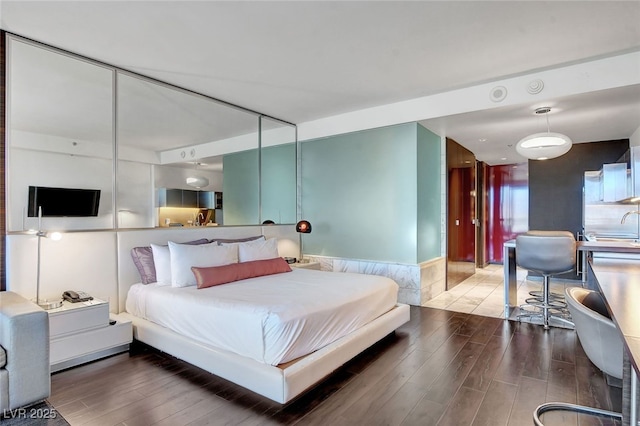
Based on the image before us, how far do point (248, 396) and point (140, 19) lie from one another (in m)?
2.97

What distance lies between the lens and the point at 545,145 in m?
3.80

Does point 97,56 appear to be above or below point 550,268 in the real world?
above

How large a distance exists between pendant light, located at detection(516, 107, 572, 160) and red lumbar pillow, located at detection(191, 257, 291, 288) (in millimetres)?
3156

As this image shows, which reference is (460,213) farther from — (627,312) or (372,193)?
(627,312)

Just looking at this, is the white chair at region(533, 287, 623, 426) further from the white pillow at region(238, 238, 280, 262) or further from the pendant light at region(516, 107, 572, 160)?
the white pillow at region(238, 238, 280, 262)

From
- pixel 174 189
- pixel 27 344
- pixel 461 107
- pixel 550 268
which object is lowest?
pixel 27 344

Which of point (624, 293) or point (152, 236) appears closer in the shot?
point (624, 293)

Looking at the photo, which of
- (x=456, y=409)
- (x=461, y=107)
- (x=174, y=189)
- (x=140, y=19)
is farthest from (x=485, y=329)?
(x=140, y=19)

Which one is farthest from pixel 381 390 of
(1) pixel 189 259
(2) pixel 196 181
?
(2) pixel 196 181

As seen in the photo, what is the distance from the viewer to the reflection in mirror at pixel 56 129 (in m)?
2.93

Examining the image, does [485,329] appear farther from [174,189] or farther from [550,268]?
[174,189]

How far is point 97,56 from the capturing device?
333cm

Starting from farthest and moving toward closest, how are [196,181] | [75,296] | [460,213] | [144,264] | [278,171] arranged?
[460,213], [278,171], [196,181], [144,264], [75,296]

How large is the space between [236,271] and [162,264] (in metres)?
0.74
